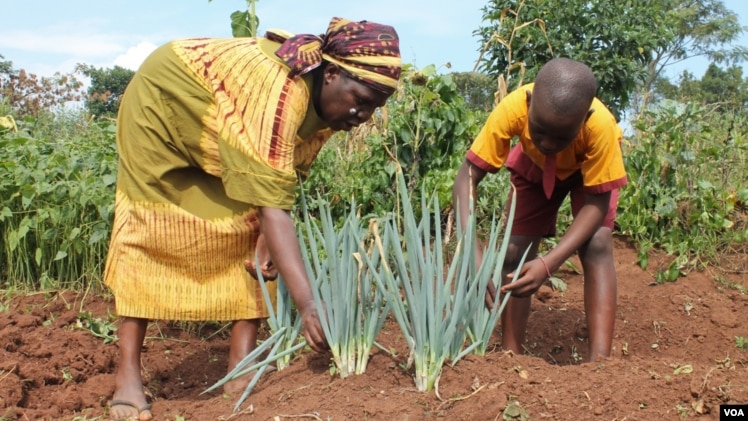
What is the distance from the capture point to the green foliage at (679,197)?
4836mm

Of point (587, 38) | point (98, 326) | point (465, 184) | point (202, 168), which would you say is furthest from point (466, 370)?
point (587, 38)

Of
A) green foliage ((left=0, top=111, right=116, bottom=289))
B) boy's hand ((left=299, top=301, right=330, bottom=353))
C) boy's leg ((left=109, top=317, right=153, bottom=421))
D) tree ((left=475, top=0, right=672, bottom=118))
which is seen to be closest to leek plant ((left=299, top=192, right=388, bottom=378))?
boy's hand ((left=299, top=301, right=330, bottom=353))

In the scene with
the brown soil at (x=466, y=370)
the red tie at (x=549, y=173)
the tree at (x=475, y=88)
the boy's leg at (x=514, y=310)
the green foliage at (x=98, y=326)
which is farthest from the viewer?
the tree at (x=475, y=88)

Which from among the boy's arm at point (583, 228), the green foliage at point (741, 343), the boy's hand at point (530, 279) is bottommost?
the green foliage at point (741, 343)

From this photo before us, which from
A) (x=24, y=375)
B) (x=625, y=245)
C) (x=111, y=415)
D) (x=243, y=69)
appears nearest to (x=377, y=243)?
(x=243, y=69)

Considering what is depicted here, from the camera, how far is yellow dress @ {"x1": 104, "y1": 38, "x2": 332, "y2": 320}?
2.41 metres

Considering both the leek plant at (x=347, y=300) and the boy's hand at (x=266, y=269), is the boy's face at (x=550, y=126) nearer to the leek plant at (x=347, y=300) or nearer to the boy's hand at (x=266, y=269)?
the leek plant at (x=347, y=300)

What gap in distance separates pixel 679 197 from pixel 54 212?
382 cm

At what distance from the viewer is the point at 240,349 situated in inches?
115

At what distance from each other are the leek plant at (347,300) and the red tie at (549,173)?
0.87 m

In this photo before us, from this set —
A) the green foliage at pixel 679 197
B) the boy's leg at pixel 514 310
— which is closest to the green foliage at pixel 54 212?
the boy's leg at pixel 514 310

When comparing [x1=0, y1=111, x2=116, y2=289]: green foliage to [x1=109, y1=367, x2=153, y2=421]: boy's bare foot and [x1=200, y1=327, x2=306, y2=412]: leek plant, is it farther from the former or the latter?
[x1=200, y1=327, x2=306, y2=412]: leek plant

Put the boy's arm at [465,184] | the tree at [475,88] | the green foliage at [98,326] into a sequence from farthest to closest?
the tree at [475,88], the green foliage at [98,326], the boy's arm at [465,184]

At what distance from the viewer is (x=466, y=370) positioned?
2.33 metres
